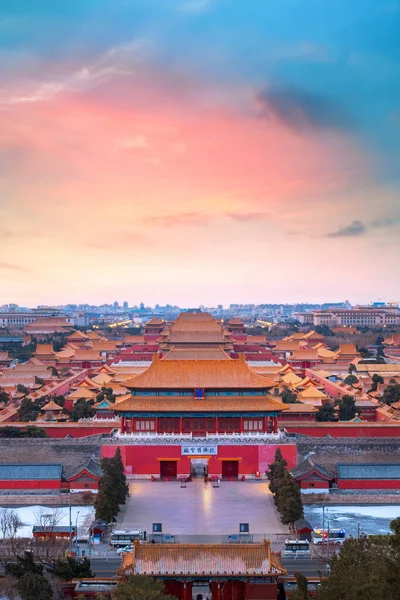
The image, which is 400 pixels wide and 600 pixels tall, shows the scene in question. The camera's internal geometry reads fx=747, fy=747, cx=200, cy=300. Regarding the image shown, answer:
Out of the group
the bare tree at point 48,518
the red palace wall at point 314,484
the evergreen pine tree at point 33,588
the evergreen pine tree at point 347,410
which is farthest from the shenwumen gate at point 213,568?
the evergreen pine tree at point 347,410

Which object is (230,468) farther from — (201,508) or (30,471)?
(30,471)

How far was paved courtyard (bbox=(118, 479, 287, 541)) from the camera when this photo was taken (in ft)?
89.7

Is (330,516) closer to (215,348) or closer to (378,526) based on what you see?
(378,526)

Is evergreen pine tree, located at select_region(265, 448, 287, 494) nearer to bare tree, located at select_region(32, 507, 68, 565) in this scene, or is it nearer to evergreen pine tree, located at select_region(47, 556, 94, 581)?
bare tree, located at select_region(32, 507, 68, 565)

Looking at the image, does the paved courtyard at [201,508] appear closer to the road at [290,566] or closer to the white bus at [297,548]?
the white bus at [297,548]

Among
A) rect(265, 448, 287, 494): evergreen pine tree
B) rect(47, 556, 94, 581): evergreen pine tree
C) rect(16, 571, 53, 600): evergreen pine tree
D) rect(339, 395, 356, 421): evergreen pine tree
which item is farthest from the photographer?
rect(339, 395, 356, 421): evergreen pine tree

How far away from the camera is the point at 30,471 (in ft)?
104

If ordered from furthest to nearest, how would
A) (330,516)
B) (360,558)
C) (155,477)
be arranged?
A: (155,477) < (330,516) < (360,558)

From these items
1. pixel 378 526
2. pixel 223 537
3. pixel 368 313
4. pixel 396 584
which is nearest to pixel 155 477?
pixel 223 537

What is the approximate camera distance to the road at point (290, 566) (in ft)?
74.5

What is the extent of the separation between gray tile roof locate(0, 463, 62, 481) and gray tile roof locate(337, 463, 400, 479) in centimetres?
1199

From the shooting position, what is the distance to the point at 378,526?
89.0 feet

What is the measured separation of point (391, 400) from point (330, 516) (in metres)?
20.9

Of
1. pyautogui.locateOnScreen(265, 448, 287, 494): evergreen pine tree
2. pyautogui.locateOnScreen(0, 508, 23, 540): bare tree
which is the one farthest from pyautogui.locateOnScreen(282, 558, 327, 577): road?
pyautogui.locateOnScreen(0, 508, 23, 540): bare tree
